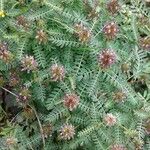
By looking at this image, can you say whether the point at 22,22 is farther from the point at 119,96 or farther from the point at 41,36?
the point at 119,96

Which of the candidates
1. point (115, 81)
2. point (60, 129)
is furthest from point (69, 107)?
point (115, 81)

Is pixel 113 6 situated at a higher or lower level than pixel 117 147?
higher

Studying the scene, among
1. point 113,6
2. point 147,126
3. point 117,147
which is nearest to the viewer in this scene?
point 117,147

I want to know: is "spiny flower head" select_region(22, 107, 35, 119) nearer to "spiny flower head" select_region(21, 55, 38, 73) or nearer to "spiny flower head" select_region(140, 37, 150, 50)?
"spiny flower head" select_region(21, 55, 38, 73)

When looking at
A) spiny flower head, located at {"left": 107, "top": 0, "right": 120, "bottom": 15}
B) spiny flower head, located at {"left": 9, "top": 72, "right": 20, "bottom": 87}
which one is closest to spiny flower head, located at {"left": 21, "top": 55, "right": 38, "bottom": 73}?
spiny flower head, located at {"left": 9, "top": 72, "right": 20, "bottom": 87}

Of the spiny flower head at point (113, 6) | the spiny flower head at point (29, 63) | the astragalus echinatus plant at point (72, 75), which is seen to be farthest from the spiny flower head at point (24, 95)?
the spiny flower head at point (113, 6)

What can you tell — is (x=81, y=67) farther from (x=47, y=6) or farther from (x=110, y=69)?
(x=47, y=6)

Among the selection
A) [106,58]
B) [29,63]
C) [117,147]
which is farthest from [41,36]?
[117,147]

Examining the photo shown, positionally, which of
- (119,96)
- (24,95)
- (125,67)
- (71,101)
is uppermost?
(125,67)
